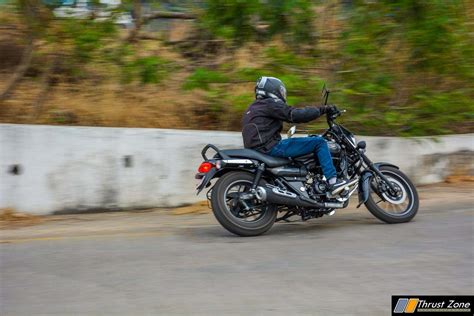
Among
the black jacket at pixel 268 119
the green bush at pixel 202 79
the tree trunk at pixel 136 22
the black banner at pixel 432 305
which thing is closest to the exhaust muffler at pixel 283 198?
the black jacket at pixel 268 119

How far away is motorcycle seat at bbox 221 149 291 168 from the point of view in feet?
24.9

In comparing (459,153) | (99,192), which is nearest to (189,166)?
(99,192)

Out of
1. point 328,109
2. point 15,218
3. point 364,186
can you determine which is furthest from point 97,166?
point 364,186

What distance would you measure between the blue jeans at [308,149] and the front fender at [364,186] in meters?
0.41

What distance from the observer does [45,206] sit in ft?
29.0

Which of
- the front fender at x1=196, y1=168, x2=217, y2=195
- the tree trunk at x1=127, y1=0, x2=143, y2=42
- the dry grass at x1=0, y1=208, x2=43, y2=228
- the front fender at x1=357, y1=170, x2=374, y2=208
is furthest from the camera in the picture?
the tree trunk at x1=127, y1=0, x2=143, y2=42

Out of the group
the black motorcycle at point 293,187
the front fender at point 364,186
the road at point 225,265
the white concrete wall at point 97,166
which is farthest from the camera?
the white concrete wall at point 97,166

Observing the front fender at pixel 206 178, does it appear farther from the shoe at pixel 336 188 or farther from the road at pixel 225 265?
A: the shoe at pixel 336 188

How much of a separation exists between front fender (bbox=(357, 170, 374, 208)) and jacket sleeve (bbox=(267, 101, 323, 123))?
991mm

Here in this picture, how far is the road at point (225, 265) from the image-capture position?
5254mm

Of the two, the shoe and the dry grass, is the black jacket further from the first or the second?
the dry grass

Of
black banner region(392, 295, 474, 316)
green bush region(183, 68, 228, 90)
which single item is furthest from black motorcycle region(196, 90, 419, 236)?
green bush region(183, 68, 228, 90)

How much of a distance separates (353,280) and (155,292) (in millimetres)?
1761

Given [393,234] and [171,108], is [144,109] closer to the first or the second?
[171,108]
